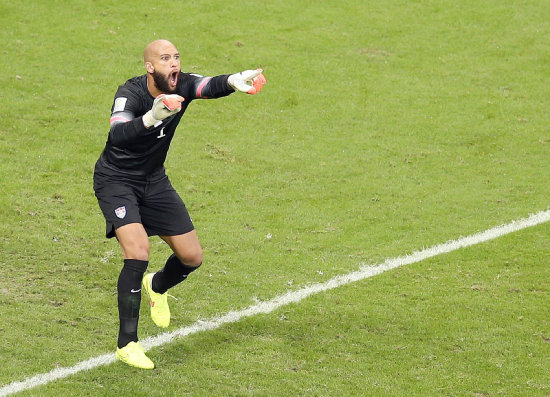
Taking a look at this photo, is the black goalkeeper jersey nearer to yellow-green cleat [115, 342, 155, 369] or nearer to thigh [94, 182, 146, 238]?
thigh [94, 182, 146, 238]

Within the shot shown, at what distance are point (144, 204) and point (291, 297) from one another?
202 centimetres

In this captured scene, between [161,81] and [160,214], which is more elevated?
[161,81]

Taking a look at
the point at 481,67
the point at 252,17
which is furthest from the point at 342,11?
the point at 481,67

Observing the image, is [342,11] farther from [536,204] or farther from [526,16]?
[536,204]

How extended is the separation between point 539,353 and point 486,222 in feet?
11.4

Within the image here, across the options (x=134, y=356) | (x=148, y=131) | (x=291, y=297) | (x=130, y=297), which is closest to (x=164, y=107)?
(x=148, y=131)

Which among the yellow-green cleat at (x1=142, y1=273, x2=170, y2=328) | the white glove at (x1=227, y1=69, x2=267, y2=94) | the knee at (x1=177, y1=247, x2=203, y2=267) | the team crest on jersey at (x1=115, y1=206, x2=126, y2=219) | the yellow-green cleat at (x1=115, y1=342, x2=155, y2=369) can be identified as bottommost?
the yellow-green cleat at (x1=142, y1=273, x2=170, y2=328)

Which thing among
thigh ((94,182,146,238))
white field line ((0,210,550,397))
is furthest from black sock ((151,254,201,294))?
thigh ((94,182,146,238))

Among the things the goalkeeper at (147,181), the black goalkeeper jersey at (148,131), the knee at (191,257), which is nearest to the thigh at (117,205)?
the goalkeeper at (147,181)

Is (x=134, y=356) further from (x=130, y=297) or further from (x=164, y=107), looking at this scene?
(x=164, y=107)

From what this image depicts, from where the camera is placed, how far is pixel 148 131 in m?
7.79

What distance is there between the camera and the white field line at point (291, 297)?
7652 millimetres

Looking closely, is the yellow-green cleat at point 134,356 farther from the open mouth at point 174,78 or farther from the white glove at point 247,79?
the white glove at point 247,79

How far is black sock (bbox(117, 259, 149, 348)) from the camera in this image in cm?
773
